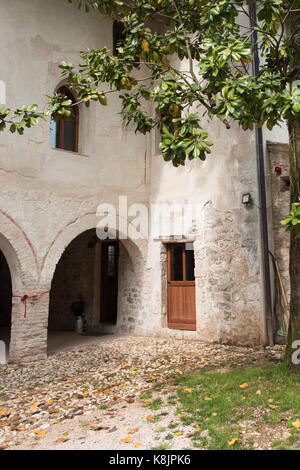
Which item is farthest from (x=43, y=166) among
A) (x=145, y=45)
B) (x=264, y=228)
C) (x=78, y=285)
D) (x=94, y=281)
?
(x=264, y=228)

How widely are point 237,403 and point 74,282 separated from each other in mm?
6604

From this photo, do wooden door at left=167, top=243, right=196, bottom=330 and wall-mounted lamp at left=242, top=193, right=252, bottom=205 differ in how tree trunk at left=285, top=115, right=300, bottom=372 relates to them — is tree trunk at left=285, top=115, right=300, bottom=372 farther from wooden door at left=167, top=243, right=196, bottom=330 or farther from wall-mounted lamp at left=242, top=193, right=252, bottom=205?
wooden door at left=167, top=243, right=196, bottom=330

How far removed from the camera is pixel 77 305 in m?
8.83

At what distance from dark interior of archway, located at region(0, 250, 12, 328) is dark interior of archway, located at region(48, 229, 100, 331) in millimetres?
1664

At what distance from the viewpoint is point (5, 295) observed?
414 inches

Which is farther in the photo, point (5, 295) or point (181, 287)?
point (5, 295)

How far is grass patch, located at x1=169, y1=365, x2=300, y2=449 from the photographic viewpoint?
2656 millimetres

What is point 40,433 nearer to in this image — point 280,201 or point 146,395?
point 146,395

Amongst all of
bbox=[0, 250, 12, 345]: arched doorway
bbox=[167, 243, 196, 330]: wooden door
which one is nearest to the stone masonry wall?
bbox=[167, 243, 196, 330]: wooden door

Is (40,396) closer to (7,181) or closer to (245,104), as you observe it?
(7,181)

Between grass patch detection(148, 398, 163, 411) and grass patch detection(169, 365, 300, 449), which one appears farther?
grass patch detection(148, 398, 163, 411)

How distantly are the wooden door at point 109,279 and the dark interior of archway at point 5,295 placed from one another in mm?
3354
